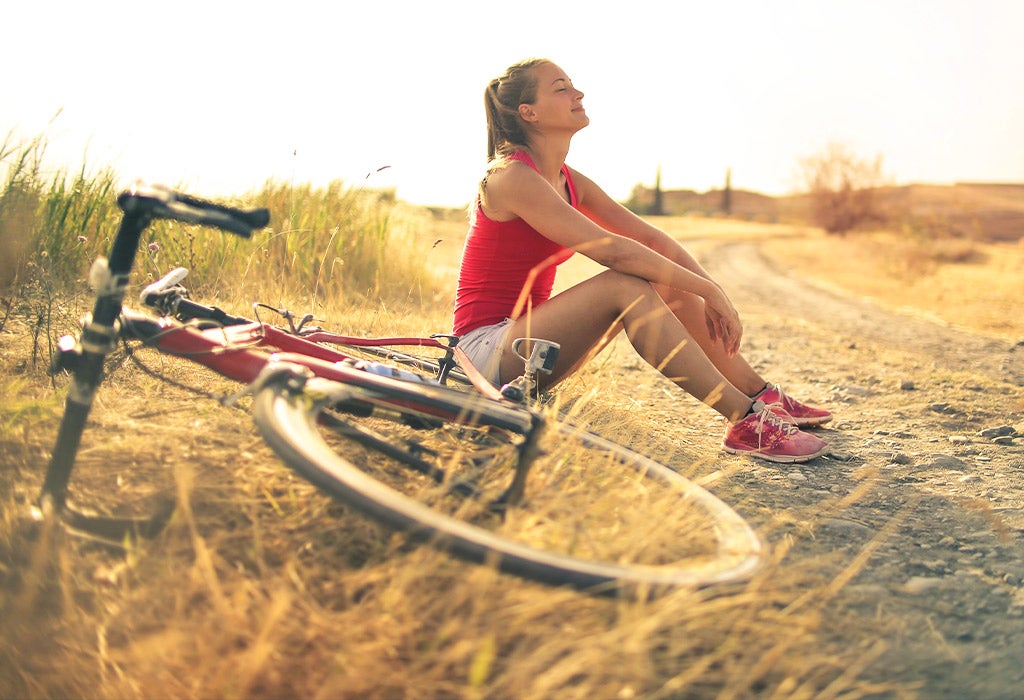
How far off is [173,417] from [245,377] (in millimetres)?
586

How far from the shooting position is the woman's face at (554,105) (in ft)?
10.9

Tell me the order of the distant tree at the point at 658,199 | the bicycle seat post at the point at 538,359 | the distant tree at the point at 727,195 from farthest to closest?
the distant tree at the point at 727,195 < the distant tree at the point at 658,199 < the bicycle seat post at the point at 538,359

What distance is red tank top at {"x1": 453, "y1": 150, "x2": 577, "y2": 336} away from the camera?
3336 mm

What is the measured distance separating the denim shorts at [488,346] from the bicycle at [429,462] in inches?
16.6

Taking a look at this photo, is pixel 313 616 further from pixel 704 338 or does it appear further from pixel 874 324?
pixel 874 324

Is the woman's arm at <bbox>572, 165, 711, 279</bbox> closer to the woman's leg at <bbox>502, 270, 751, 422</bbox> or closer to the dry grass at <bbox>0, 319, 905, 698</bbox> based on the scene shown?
the woman's leg at <bbox>502, 270, 751, 422</bbox>

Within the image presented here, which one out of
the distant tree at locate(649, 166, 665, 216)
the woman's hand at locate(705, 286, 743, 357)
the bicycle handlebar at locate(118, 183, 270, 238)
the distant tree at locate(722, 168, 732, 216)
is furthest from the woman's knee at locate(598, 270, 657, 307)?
the distant tree at locate(722, 168, 732, 216)

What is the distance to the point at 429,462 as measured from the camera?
2.32m

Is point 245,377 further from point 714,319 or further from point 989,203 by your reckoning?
point 989,203

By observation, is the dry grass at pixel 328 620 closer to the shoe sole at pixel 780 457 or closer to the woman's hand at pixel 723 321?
the shoe sole at pixel 780 457

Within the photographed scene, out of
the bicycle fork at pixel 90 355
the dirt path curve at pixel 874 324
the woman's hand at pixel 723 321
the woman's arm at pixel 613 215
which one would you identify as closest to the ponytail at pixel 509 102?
the woman's arm at pixel 613 215

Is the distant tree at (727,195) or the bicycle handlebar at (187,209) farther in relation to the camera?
the distant tree at (727,195)

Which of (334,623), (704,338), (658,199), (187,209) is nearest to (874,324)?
(704,338)

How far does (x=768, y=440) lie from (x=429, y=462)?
1.66 metres
